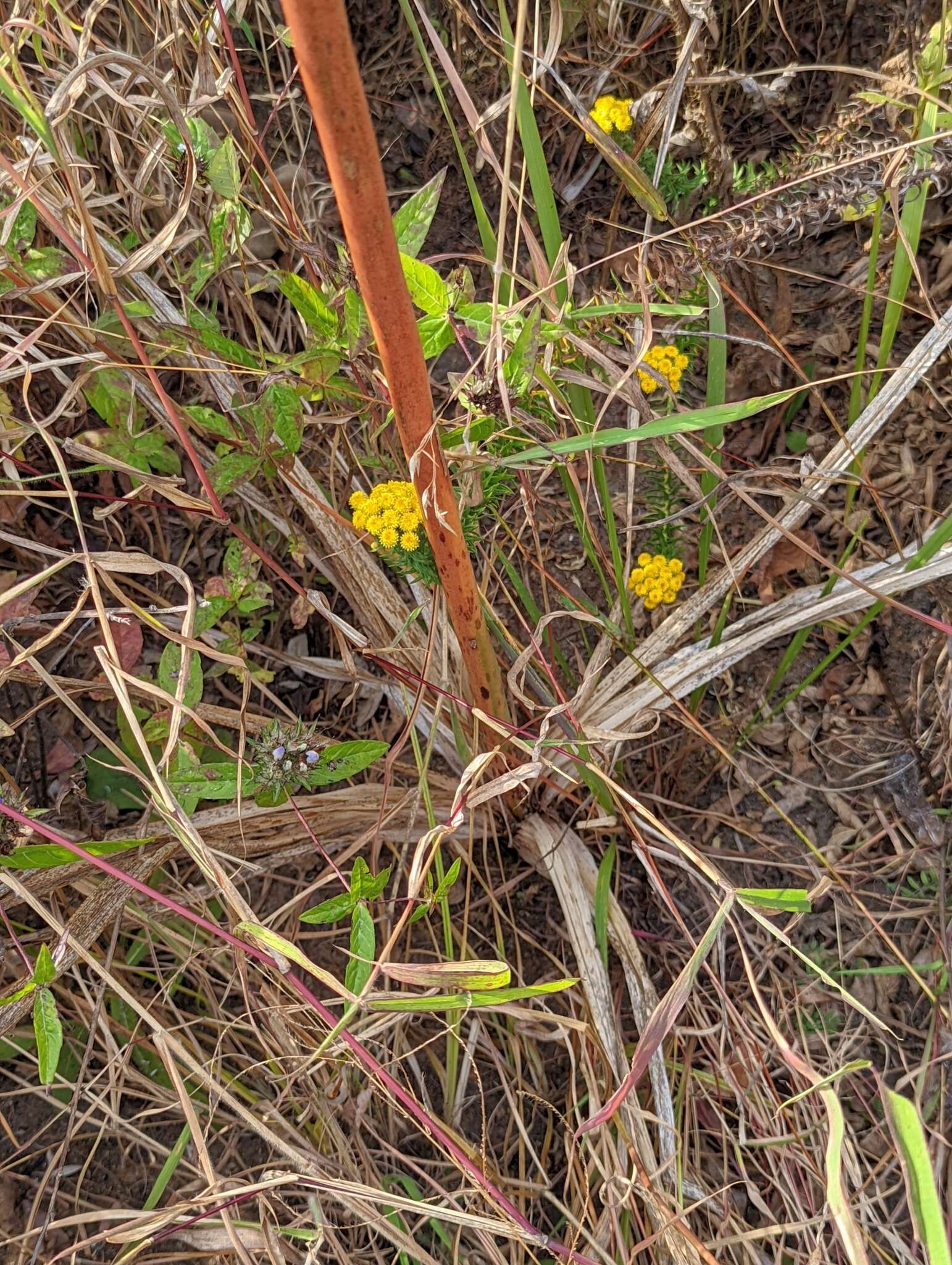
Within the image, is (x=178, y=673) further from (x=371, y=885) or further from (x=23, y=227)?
(x=23, y=227)

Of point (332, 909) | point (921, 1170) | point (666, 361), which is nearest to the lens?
point (921, 1170)

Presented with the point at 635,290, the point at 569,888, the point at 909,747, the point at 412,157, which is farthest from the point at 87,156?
the point at 909,747

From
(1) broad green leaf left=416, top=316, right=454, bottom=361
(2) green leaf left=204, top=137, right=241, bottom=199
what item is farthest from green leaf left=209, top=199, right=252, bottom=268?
(1) broad green leaf left=416, top=316, right=454, bottom=361

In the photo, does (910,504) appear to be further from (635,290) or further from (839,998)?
(839,998)

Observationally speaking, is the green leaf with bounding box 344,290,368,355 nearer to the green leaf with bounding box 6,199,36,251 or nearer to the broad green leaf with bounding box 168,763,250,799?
the green leaf with bounding box 6,199,36,251

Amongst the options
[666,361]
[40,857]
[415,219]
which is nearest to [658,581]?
[666,361]

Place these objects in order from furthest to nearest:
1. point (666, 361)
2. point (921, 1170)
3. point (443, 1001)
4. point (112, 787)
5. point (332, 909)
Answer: point (112, 787) < point (666, 361) < point (332, 909) < point (443, 1001) < point (921, 1170)

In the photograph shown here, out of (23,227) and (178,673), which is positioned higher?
(23,227)

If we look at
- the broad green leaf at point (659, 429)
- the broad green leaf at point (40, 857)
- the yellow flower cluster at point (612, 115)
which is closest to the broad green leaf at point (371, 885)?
the broad green leaf at point (40, 857)
